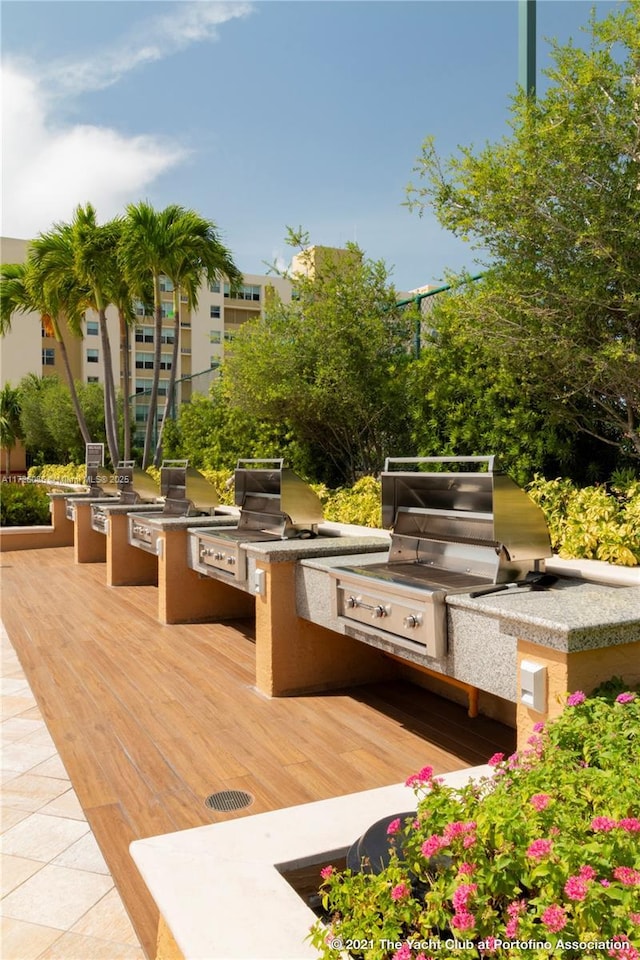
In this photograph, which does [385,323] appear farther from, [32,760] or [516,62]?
[32,760]

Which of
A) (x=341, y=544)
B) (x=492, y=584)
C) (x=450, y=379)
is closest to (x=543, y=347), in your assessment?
(x=450, y=379)

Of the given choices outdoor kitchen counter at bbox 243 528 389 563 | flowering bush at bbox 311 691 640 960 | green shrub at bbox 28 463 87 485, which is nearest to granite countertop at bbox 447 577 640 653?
flowering bush at bbox 311 691 640 960

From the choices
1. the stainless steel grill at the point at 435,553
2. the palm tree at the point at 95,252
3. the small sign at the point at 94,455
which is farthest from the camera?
the palm tree at the point at 95,252

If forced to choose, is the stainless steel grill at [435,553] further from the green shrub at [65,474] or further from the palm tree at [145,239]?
the green shrub at [65,474]

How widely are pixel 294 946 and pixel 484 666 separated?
4.71ft

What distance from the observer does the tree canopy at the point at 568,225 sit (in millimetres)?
4141

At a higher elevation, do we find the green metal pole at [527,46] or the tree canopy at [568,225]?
the green metal pole at [527,46]

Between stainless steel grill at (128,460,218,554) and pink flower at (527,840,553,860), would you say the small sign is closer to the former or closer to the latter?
stainless steel grill at (128,460,218,554)

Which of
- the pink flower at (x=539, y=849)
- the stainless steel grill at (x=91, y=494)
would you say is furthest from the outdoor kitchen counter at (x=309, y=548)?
the stainless steel grill at (x=91, y=494)

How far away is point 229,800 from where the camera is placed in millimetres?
2887

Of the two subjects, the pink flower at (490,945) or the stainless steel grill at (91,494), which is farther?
the stainless steel grill at (91,494)

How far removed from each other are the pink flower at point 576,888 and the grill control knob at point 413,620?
5.66 feet

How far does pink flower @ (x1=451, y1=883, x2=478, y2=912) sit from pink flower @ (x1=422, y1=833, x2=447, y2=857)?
10cm

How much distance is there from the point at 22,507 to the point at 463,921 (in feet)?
41.0
